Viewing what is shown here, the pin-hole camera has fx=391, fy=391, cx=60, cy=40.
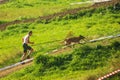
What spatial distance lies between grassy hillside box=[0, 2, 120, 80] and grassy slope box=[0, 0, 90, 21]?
4.74 m

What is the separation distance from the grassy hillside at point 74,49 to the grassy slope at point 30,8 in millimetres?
4740

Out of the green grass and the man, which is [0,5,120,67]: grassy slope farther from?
the green grass

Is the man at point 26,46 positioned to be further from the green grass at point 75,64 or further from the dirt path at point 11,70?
the green grass at point 75,64

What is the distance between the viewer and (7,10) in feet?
151

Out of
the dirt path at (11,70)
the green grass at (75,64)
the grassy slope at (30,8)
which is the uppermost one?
the green grass at (75,64)

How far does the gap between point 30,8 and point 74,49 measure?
73.3 ft

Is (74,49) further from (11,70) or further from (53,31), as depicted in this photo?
(53,31)

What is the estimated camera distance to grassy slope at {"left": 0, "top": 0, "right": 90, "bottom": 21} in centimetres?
4259

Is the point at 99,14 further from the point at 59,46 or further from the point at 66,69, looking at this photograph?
the point at 66,69

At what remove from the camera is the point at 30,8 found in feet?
150

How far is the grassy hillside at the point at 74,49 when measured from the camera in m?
22.2

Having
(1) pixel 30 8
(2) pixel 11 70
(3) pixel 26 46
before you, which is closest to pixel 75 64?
(2) pixel 11 70

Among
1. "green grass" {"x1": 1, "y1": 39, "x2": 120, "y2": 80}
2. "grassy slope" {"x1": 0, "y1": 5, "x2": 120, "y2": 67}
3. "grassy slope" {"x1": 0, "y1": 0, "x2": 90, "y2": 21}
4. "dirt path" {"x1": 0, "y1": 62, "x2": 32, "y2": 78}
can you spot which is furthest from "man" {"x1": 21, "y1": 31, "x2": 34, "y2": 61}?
"grassy slope" {"x1": 0, "y1": 0, "x2": 90, "y2": 21}

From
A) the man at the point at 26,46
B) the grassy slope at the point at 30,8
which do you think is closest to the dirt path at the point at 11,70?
the man at the point at 26,46
